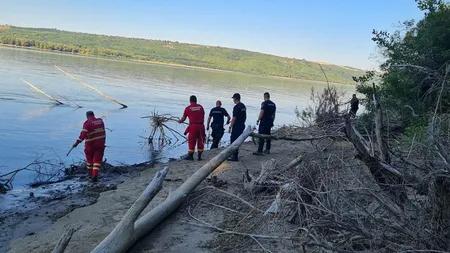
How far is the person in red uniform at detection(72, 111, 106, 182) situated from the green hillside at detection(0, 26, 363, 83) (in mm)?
105269

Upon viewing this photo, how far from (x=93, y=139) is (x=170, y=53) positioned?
145208 millimetres

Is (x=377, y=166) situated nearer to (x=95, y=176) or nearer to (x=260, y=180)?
(x=260, y=180)

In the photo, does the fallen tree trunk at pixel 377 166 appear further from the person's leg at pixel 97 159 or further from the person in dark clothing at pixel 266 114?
the person's leg at pixel 97 159

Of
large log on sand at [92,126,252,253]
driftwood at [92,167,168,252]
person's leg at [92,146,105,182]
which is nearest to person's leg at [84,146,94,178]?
person's leg at [92,146,105,182]

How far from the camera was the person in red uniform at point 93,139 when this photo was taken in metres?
9.09

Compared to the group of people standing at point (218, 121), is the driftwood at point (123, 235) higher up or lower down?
lower down

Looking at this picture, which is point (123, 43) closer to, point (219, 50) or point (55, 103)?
→ point (219, 50)

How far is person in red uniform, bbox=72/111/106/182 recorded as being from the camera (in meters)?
9.09

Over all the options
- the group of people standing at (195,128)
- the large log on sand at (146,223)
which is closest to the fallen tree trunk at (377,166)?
the large log on sand at (146,223)

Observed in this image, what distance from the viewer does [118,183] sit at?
987 cm

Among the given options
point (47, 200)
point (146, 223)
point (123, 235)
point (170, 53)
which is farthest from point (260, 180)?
point (170, 53)

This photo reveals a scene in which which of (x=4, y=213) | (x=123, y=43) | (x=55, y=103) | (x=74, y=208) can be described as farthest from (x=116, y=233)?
(x=123, y=43)

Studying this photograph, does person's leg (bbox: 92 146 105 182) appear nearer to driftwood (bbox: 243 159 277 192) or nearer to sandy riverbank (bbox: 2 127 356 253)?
sandy riverbank (bbox: 2 127 356 253)

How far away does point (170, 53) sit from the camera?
15088 centimetres
